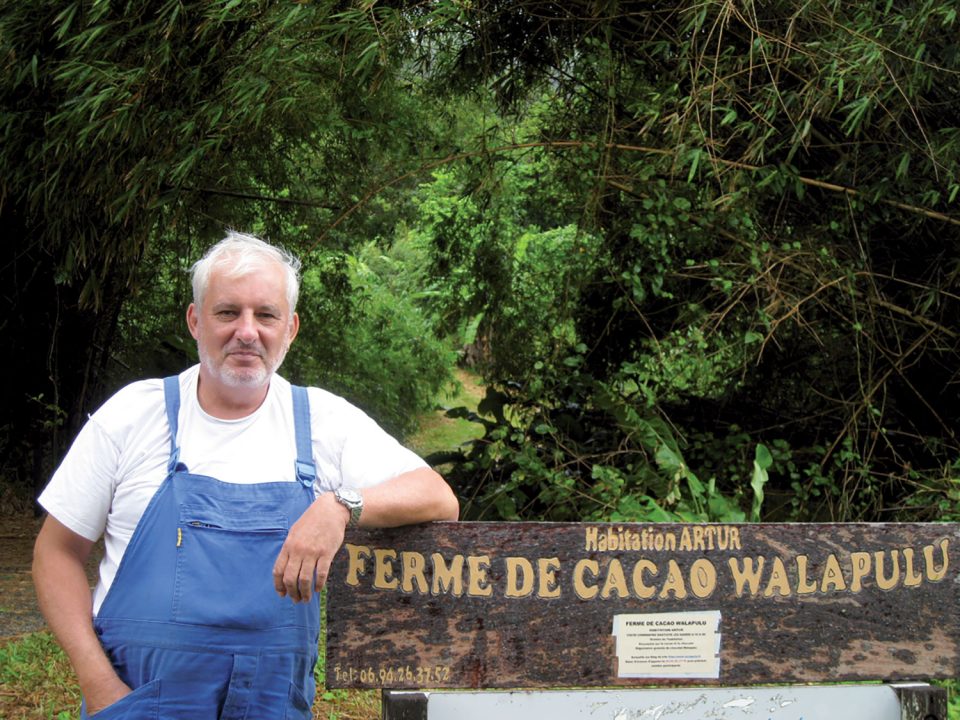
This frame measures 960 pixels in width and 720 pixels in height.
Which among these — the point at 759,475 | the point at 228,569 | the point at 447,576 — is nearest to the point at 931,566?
the point at 447,576

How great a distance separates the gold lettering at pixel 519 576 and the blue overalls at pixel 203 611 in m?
0.48

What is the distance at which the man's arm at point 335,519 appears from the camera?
6.19 feet

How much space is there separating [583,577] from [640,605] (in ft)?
0.45

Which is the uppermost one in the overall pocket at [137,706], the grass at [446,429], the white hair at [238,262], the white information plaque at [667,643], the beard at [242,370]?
the grass at [446,429]

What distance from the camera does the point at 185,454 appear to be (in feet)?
6.56

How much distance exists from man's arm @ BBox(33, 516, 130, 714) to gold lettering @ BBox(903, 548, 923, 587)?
1642 millimetres

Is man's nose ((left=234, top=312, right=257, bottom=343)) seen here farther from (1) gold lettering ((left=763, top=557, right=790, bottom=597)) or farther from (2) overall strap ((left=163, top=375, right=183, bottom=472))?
(1) gold lettering ((left=763, top=557, right=790, bottom=597))

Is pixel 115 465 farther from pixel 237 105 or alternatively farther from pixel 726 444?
pixel 726 444

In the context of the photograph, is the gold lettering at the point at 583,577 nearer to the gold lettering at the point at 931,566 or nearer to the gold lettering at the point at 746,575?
the gold lettering at the point at 746,575

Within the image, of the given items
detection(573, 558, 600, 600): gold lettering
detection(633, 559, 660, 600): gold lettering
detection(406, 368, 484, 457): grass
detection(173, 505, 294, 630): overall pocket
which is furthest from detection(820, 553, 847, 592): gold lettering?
detection(406, 368, 484, 457): grass

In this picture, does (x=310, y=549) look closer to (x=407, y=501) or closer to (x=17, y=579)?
(x=407, y=501)

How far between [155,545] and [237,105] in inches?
130

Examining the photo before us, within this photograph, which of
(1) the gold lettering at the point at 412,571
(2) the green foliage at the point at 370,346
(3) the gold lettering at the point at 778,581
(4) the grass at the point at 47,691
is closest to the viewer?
(1) the gold lettering at the point at 412,571

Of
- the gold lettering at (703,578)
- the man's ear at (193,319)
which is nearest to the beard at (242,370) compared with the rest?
the man's ear at (193,319)
